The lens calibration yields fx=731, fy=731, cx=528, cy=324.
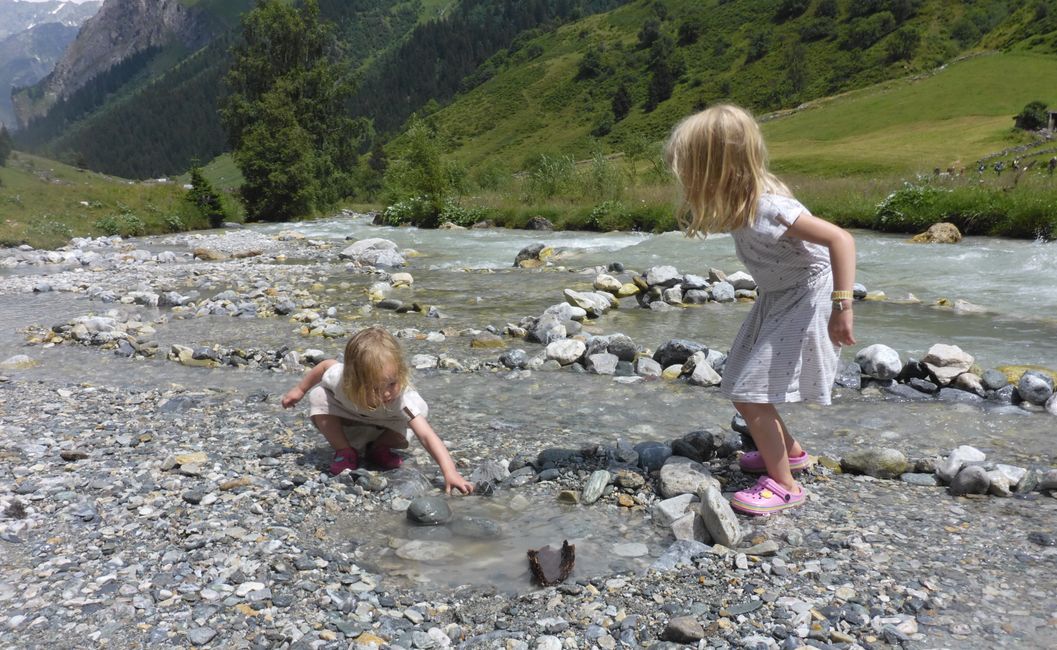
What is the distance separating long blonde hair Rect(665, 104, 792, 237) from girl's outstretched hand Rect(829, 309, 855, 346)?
65 centimetres

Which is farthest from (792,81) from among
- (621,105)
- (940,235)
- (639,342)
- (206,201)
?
(639,342)

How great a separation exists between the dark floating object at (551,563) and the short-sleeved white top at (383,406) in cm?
149

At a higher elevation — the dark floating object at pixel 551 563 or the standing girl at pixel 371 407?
the standing girl at pixel 371 407

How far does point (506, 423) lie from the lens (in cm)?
580

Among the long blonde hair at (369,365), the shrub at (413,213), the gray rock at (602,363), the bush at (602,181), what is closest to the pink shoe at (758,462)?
the long blonde hair at (369,365)

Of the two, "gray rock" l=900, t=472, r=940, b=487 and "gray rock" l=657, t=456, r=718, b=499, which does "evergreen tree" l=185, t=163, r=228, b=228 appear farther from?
"gray rock" l=900, t=472, r=940, b=487

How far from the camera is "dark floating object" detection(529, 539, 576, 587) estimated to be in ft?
10.9

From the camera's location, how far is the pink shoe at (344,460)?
468cm

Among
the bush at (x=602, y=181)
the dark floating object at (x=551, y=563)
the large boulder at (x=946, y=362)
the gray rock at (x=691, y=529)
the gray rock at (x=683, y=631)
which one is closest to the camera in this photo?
the gray rock at (x=683, y=631)

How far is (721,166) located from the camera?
3752mm

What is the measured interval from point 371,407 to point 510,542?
1.38 m

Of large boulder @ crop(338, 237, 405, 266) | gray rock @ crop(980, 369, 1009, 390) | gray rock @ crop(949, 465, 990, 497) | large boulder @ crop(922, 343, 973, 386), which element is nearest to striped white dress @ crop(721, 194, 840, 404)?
gray rock @ crop(949, 465, 990, 497)

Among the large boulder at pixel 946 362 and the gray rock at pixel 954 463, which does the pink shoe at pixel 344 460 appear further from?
the large boulder at pixel 946 362

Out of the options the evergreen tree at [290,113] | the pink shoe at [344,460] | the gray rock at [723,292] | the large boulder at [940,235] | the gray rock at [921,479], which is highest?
the evergreen tree at [290,113]
